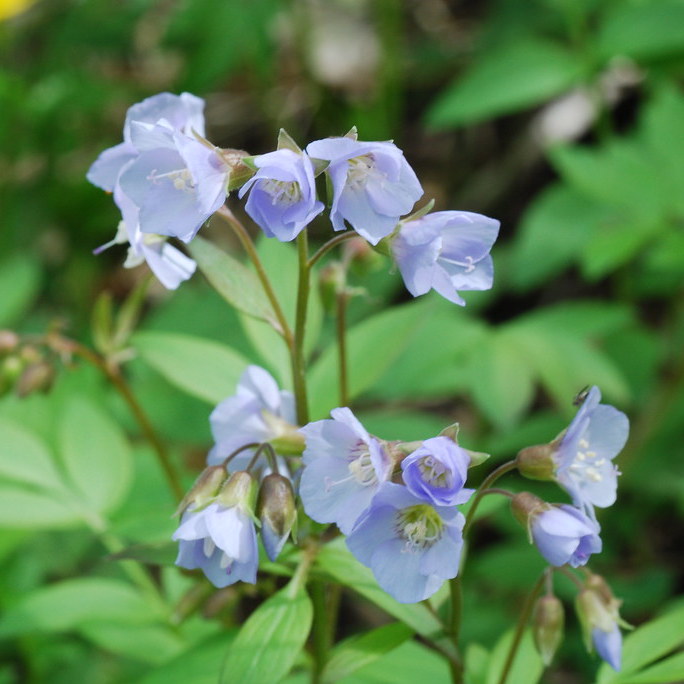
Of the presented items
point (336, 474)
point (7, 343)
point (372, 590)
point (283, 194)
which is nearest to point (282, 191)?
point (283, 194)

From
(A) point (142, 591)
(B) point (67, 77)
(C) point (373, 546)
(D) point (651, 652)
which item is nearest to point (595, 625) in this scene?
(D) point (651, 652)

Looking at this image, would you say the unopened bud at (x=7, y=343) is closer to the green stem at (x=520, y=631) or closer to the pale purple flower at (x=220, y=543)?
the pale purple flower at (x=220, y=543)

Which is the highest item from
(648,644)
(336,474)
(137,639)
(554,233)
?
(336,474)

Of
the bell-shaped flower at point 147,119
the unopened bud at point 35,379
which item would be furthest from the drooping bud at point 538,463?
the unopened bud at point 35,379

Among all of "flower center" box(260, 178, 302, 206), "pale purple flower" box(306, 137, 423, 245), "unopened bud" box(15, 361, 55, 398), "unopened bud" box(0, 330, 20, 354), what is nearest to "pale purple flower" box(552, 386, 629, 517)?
"pale purple flower" box(306, 137, 423, 245)

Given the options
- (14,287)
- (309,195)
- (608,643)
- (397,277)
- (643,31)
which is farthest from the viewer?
(397,277)

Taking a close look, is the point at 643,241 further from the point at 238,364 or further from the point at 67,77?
the point at 67,77

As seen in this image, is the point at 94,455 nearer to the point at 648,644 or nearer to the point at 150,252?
the point at 150,252
